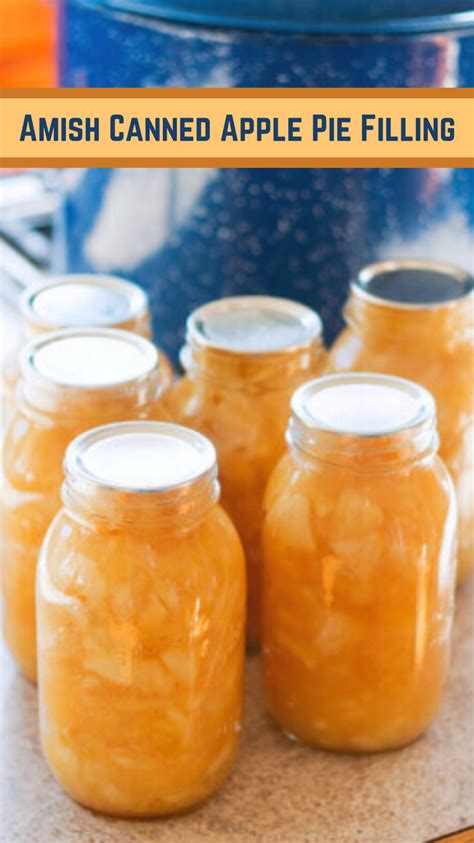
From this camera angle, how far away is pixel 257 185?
43.1 inches

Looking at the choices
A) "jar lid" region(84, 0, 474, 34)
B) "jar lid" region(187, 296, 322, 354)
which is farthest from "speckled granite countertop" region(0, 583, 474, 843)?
"jar lid" region(84, 0, 474, 34)

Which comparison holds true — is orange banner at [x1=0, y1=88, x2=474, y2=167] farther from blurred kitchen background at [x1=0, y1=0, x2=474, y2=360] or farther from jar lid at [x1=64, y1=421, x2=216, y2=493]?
jar lid at [x1=64, y1=421, x2=216, y2=493]

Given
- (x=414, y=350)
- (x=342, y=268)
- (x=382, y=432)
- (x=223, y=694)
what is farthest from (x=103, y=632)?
(x=342, y=268)

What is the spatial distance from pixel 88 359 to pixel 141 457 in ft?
0.43

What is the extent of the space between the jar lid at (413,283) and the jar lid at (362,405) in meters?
0.11

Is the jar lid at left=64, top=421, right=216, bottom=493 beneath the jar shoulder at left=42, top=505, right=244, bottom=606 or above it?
above

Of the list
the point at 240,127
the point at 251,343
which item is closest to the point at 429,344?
the point at 251,343

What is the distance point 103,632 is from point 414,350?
0.33 metres

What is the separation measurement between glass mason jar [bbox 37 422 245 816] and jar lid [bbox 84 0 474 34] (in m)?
0.36

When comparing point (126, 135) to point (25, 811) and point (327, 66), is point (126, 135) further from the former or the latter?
point (25, 811)

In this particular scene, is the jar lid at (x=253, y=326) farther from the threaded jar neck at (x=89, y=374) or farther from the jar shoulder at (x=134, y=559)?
the jar shoulder at (x=134, y=559)

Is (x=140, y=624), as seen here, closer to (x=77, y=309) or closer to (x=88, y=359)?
(x=88, y=359)

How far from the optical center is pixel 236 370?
0.91m

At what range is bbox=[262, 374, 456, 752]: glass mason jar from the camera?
819 mm
